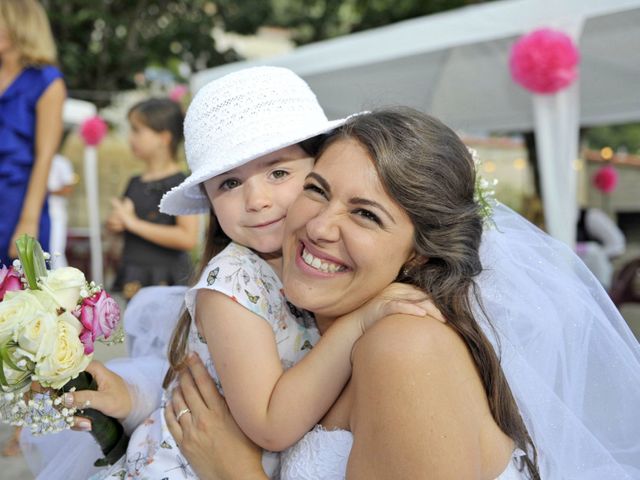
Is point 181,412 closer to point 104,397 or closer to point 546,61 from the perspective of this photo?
point 104,397

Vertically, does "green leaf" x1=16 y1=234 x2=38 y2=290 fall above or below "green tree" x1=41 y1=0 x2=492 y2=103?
above

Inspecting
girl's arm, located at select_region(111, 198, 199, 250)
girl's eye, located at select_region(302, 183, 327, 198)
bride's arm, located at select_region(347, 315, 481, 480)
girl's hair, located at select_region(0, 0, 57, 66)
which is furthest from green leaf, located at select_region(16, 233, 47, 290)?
girl's arm, located at select_region(111, 198, 199, 250)

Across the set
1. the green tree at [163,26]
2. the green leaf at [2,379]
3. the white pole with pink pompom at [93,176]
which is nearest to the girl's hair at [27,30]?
the green leaf at [2,379]

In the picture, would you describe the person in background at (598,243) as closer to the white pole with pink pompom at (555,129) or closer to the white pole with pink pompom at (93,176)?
the white pole with pink pompom at (555,129)

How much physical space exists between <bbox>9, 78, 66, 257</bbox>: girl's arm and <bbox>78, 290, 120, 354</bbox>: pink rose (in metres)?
1.68

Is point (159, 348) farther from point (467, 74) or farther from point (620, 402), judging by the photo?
point (467, 74)

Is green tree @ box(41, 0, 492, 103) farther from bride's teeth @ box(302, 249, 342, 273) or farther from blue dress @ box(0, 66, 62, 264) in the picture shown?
bride's teeth @ box(302, 249, 342, 273)

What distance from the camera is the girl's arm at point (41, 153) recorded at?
9.82 ft

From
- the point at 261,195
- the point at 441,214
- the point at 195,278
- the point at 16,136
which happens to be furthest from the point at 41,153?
the point at 441,214

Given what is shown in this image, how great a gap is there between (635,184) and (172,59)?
40.6ft

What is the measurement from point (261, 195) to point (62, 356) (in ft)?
2.00

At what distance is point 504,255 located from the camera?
168 cm

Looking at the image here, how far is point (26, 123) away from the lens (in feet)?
9.89

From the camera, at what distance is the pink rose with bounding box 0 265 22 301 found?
1.42 metres
